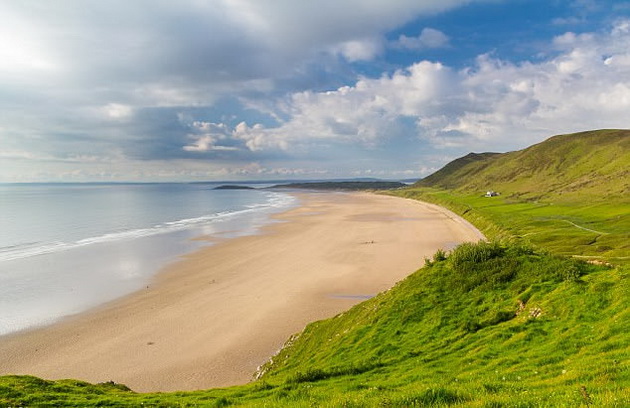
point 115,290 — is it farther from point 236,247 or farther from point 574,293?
point 574,293

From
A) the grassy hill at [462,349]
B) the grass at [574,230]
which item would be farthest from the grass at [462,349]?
the grass at [574,230]

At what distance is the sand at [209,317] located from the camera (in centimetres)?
2648

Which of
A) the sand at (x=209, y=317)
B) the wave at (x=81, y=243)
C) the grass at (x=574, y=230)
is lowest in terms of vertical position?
the sand at (x=209, y=317)

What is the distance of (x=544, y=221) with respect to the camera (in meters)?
76.8

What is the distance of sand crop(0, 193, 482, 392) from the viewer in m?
26.5

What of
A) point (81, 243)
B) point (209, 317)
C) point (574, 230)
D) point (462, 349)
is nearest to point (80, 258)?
point (81, 243)

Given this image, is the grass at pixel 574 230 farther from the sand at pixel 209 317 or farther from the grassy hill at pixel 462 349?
the sand at pixel 209 317

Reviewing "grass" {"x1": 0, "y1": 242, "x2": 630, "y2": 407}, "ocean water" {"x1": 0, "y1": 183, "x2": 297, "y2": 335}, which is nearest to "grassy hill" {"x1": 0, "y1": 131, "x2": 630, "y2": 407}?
"grass" {"x1": 0, "y1": 242, "x2": 630, "y2": 407}

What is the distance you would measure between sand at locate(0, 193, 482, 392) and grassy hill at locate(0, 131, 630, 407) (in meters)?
5.56

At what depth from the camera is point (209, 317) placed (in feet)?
117

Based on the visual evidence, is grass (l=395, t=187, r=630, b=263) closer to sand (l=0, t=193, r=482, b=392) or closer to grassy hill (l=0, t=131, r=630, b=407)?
grassy hill (l=0, t=131, r=630, b=407)

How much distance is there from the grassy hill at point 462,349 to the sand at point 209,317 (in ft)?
18.2

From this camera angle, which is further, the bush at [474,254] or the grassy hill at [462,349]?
the bush at [474,254]

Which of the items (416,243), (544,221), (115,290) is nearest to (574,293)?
(115,290)
